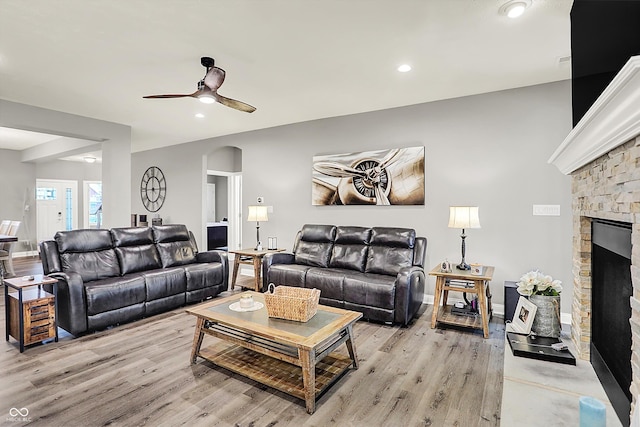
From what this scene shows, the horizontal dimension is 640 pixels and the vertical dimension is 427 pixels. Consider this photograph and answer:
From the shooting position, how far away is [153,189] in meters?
7.78

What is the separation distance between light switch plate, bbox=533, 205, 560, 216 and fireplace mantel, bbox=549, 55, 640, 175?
6.19ft

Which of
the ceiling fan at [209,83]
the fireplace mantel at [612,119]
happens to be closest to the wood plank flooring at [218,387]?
the fireplace mantel at [612,119]

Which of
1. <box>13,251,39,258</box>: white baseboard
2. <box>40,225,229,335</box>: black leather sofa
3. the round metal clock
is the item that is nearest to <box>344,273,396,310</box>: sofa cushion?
<box>40,225,229,335</box>: black leather sofa

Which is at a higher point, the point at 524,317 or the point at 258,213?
the point at 258,213

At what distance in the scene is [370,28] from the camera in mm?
2568

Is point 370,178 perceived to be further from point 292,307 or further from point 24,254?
point 24,254

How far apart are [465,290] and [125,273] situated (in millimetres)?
3695

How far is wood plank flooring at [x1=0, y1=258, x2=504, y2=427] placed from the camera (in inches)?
79.1

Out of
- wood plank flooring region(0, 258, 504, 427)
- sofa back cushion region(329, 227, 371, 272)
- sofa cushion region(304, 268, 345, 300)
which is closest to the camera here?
wood plank flooring region(0, 258, 504, 427)

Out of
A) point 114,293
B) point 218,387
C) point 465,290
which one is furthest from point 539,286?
point 114,293

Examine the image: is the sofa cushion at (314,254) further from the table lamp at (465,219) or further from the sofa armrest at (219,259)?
the table lamp at (465,219)

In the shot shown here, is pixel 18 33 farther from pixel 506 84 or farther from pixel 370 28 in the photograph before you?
pixel 506 84

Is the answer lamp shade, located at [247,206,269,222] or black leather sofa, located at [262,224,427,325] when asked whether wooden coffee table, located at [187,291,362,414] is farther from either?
lamp shade, located at [247,206,269,222]

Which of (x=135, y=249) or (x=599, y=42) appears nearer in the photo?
(x=599, y=42)
